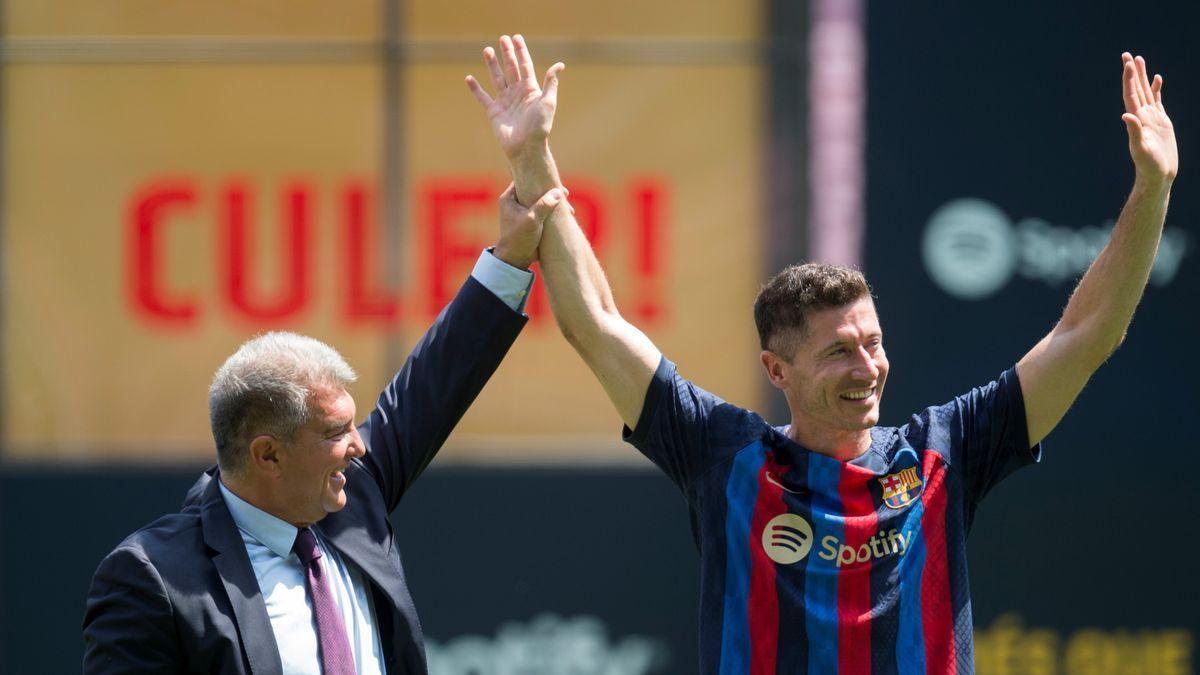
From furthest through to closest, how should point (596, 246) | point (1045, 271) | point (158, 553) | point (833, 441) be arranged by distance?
point (596, 246) < point (1045, 271) < point (833, 441) < point (158, 553)

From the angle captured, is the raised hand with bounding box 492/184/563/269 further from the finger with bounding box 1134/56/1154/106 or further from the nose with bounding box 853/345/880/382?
the finger with bounding box 1134/56/1154/106

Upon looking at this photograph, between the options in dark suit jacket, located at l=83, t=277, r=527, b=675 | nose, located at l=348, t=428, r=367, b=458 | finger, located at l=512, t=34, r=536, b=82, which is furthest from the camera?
finger, located at l=512, t=34, r=536, b=82

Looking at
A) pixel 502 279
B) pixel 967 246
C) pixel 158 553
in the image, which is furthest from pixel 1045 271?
pixel 158 553

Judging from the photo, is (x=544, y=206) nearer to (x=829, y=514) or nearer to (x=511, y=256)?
(x=511, y=256)

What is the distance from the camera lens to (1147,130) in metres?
3.22

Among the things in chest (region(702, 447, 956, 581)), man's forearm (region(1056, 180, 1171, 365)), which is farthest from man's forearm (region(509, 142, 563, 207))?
man's forearm (region(1056, 180, 1171, 365))

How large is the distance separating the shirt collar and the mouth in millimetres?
1224

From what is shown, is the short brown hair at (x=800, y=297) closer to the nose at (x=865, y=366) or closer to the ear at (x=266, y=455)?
the nose at (x=865, y=366)

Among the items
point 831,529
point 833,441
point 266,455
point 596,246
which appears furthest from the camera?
point 596,246

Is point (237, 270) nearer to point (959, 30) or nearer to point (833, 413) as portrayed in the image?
point (959, 30)

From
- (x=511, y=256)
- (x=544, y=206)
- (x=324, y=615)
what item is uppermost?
(x=544, y=206)

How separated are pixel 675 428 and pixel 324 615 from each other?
2.86 ft

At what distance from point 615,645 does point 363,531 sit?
293 centimetres

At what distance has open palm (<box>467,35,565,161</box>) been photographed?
332 centimetres
